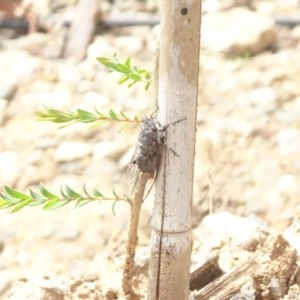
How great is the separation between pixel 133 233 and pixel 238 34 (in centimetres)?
158

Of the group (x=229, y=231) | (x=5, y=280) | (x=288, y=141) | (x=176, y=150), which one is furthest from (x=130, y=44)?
(x=176, y=150)

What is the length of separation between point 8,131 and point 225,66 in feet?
2.34

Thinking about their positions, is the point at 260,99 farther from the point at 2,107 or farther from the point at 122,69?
the point at 122,69

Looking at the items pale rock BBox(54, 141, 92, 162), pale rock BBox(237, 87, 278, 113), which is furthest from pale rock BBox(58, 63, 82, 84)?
pale rock BBox(237, 87, 278, 113)

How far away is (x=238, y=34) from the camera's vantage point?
2.57 m

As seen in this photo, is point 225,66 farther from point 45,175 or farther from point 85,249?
point 85,249

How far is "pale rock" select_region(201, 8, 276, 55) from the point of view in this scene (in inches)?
Result: 101

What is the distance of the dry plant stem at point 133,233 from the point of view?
3.49 feet

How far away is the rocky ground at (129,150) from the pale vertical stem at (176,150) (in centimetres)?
23

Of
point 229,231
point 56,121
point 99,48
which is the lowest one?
point 229,231

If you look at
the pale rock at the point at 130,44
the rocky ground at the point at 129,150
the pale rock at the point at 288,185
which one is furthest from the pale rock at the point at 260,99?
the pale rock at the point at 130,44

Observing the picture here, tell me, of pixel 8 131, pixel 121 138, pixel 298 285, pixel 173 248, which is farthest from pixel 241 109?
pixel 173 248

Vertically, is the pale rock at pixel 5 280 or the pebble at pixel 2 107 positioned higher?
the pebble at pixel 2 107

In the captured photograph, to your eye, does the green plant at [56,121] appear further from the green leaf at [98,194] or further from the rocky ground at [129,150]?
the rocky ground at [129,150]
